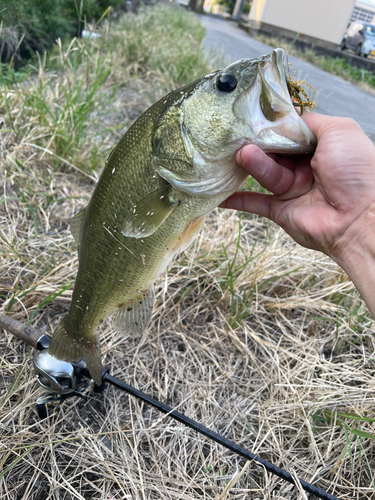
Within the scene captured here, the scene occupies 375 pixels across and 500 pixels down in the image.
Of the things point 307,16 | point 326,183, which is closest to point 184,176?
point 326,183

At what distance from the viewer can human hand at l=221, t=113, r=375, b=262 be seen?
1.28 metres

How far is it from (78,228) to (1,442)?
3.38ft

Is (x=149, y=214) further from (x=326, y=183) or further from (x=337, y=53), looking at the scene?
(x=337, y=53)

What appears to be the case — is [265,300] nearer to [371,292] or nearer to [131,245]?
[371,292]

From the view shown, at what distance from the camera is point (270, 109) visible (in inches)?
46.0

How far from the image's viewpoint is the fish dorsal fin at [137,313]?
157 cm

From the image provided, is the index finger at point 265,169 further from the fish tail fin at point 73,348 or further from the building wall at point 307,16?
the building wall at point 307,16

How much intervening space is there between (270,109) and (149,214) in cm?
54

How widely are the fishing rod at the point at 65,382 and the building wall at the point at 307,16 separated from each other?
1115cm

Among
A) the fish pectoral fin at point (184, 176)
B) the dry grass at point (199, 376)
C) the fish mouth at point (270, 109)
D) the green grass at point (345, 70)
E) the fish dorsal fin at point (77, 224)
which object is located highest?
the fish mouth at point (270, 109)

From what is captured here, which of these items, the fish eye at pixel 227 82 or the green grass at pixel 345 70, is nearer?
the fish eye at pixel 227 82

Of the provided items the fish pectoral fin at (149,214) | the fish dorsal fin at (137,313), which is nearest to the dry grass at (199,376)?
the fish dorsal fin at (137,313)

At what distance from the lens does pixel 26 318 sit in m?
2.08

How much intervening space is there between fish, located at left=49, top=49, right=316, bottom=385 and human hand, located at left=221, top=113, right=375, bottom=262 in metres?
0.08
